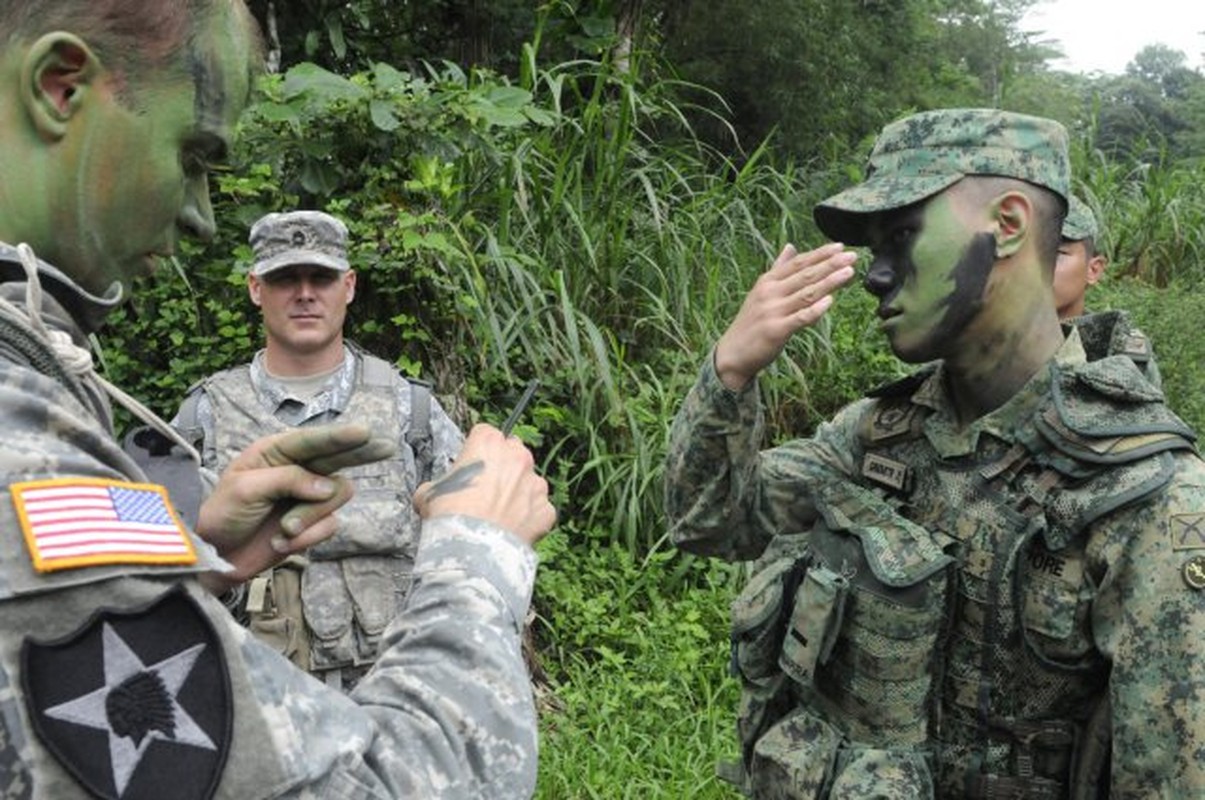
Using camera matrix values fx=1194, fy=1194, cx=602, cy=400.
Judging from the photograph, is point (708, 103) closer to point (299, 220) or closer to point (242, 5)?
point (299, 220)

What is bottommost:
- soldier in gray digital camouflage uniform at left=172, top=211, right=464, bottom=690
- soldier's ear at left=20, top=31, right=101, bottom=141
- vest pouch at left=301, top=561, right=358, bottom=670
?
vest pouch at left=301, top=561, right=358, bottom=670

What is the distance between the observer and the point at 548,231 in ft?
18.6

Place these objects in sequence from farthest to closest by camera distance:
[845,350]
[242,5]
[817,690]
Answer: [845,350] < [817,690] < [242,5]

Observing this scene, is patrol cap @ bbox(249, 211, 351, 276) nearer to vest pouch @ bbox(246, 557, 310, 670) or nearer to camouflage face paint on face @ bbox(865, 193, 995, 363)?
vest pouch @ bbox(246, 557, 310, 670)

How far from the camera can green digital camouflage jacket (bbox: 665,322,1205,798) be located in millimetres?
1867

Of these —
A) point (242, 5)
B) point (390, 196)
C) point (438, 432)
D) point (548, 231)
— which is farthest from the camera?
point (548, 231)

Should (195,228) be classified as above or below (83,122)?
below

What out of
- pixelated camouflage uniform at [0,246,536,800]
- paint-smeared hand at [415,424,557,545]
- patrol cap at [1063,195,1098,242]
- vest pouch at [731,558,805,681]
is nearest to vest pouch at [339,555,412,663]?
vest pouch at [731,558,805,681]

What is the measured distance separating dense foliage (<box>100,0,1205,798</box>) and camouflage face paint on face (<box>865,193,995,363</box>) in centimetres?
232

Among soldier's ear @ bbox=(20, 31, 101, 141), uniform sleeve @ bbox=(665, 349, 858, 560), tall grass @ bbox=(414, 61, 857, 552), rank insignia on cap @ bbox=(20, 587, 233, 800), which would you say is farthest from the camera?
tall grass @ bbox=(414, 61, 857, 552)

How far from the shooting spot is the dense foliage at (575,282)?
4.62m

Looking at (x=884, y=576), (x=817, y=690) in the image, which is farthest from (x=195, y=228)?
(x=817, y=690)

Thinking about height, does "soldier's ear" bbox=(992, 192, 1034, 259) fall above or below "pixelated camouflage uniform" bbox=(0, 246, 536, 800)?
above

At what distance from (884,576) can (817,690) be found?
324 mm
